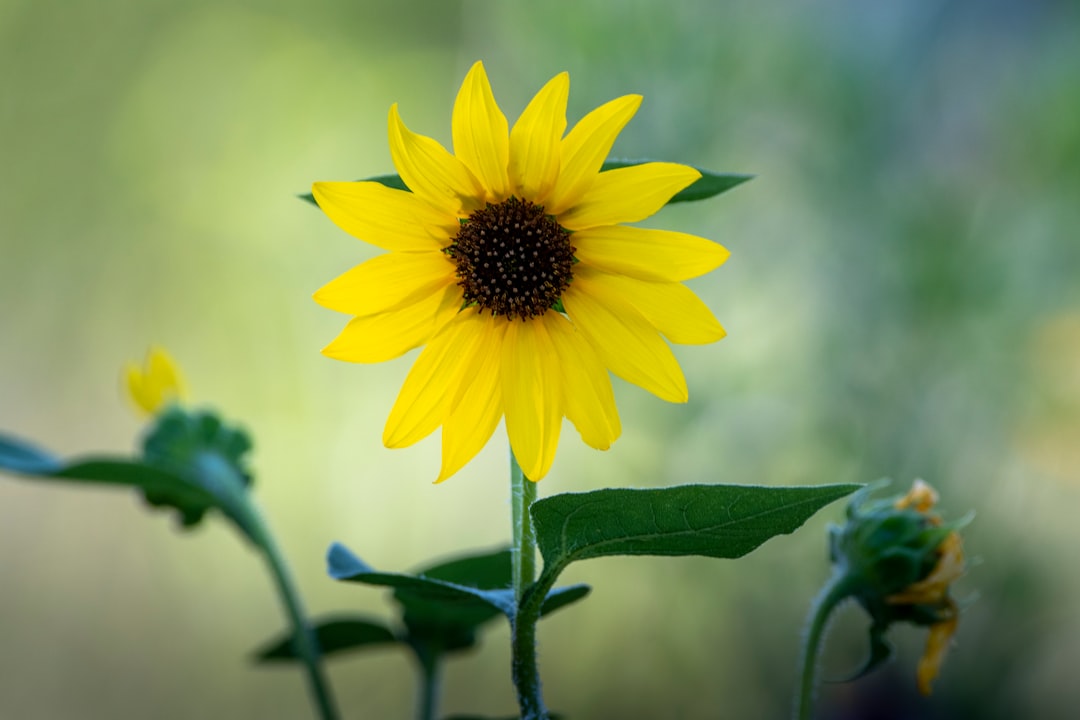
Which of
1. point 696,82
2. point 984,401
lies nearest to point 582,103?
point 696,82

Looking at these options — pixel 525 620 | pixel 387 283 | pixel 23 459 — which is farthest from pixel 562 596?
pixel 23 459

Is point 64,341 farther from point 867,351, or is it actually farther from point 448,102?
point 867,351

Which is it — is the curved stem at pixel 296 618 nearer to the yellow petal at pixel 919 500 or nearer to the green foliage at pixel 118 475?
the green foliage at pixel 118 475

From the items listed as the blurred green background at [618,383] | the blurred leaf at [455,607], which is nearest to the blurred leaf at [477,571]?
the blurred leaf at [455,607]

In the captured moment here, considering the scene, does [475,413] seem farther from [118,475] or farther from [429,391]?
[118,475]

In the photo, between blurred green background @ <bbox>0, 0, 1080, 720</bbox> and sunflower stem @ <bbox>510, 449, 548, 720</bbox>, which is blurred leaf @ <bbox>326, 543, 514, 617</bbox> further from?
blurred green background @ <bbox>0, 0, 1080, 720</bbox>
